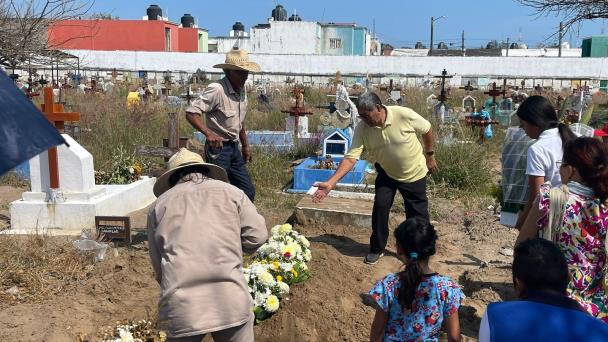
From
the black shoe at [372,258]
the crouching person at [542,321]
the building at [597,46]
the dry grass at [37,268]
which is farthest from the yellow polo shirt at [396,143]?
the building at [597,46]

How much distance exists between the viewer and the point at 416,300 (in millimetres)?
A: 2596

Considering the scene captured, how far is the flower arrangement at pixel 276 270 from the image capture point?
3.79 meters

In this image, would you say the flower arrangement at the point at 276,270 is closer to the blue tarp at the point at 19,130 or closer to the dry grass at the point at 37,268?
the dry grass at the point at 37,268

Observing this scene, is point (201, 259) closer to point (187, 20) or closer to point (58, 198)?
point (58, 198)

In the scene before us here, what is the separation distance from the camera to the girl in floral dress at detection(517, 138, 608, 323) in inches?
97.6

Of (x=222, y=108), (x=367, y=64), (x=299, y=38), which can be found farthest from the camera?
(x=299, y=38)

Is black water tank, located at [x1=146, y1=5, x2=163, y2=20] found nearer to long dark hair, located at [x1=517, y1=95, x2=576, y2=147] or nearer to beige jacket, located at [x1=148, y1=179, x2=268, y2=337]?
long dark hair, located at [x1=517, y1=95, x2=576, y2=147]

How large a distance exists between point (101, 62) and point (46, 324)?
4353cm

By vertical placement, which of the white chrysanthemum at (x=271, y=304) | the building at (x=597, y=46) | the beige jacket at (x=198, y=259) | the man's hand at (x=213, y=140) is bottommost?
the white chrysanthemum at (x=271, y=304)

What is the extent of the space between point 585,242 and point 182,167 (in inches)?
74.4

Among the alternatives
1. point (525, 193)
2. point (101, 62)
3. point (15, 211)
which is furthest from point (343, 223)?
point (101, 62)

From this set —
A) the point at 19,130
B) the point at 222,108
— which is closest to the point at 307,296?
the point at 222,108

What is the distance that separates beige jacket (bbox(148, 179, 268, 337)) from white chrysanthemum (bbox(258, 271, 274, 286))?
117 centimetres

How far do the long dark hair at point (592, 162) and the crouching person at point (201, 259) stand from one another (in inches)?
58.7
